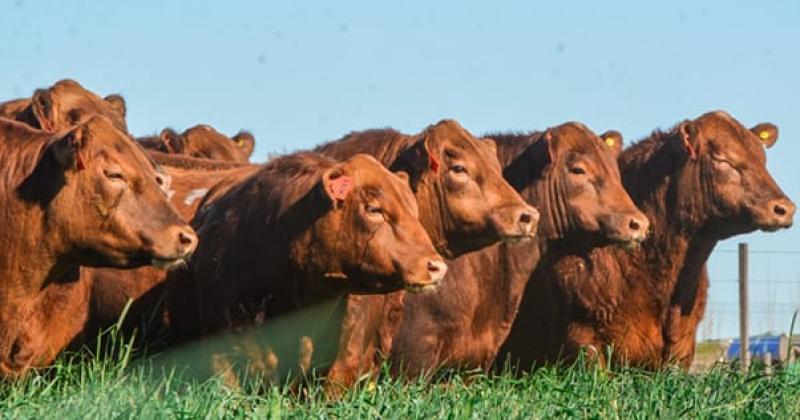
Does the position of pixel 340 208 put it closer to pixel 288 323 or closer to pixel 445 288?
pixel 288 323

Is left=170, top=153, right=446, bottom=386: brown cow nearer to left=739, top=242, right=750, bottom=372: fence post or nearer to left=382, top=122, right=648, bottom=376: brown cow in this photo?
left=382, top=122, right=648, bottom=376: brown cow

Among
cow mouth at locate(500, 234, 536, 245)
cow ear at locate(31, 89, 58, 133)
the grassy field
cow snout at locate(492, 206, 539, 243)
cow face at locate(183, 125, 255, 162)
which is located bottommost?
the grassy field

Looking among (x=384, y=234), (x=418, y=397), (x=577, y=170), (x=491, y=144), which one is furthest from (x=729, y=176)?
(x=418, y=397)

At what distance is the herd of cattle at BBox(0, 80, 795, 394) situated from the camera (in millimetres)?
9898

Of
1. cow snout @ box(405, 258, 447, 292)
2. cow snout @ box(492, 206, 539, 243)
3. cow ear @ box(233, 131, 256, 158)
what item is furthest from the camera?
cow ear @ box(233, 131, 256, 158)

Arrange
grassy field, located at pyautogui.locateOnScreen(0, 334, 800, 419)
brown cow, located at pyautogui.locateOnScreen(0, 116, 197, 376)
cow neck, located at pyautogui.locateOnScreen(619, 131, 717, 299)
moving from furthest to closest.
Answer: cow neck, located at pyautogui.locateOnScreen(619, 131, 717, 299) → brown cow, located at pyautogui.locateOnScreen(0, 116, 197, 376) → grassy field, located at pyautogui.locateOnScreen(0, 334, 800, 419)

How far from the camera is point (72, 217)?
32.3ft

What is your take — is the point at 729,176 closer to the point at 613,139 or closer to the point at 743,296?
the point at 613,139

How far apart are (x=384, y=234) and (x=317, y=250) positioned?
0.38 meters

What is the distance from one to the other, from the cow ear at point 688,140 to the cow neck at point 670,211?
69mm

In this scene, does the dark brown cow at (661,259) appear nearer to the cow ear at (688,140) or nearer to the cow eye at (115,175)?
the cow ear at (688,140)

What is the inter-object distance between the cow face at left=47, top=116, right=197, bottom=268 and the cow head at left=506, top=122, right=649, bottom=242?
4.72m

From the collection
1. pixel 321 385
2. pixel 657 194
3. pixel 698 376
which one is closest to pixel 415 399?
pixel 321 385

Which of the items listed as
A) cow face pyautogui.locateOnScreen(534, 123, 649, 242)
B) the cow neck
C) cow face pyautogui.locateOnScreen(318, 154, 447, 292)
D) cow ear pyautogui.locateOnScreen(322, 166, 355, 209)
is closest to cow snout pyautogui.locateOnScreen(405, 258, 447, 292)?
cow face pyautogui.locateOnScreen(318, 154, 447, 292)
